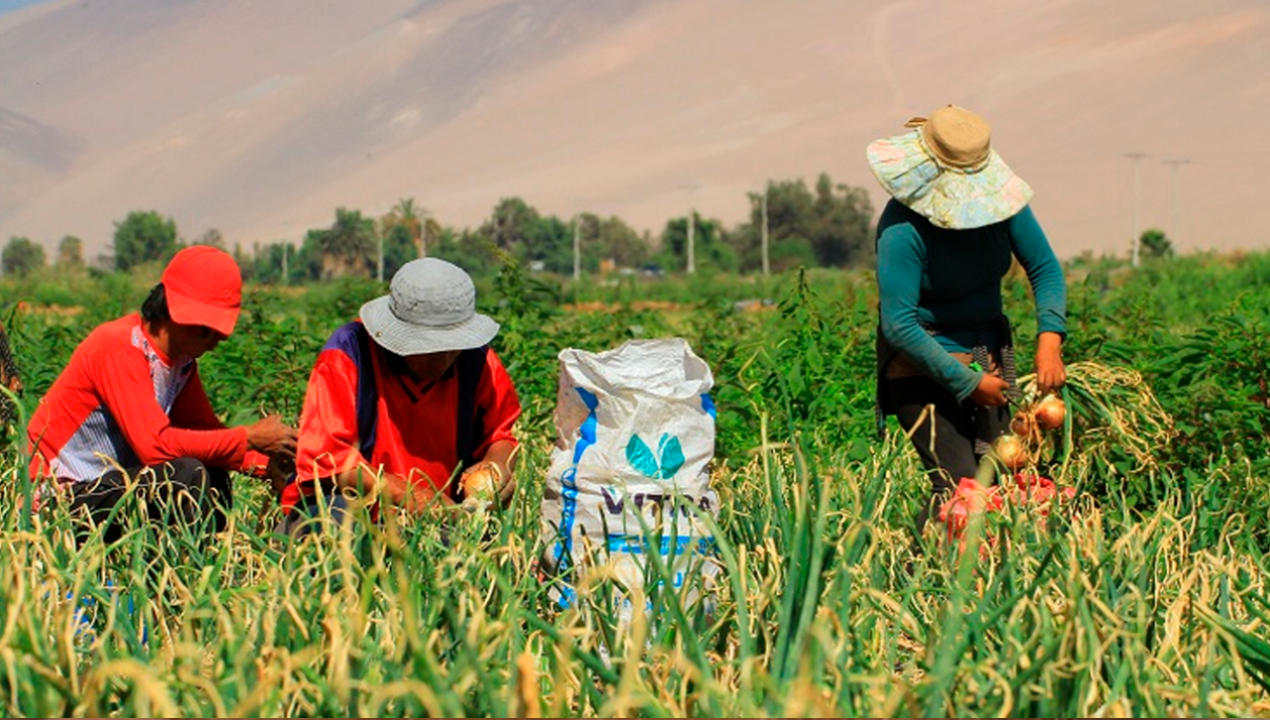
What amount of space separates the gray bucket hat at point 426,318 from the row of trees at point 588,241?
2459 inches

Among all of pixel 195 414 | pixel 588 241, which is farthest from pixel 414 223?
pixel 195 414

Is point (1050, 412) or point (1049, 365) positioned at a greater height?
point (1049, 365)

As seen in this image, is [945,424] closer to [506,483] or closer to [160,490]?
[506,483]

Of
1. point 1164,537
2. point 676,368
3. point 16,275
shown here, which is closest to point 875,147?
point 676,368

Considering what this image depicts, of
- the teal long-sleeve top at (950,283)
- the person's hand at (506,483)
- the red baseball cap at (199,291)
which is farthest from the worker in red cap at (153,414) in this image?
the teal long-sleeve top at (950,283)

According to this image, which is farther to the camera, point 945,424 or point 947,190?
point 945,424

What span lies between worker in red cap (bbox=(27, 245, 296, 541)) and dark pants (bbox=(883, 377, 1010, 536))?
154 centimetres

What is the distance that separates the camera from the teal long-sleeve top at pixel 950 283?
4082 millimetres

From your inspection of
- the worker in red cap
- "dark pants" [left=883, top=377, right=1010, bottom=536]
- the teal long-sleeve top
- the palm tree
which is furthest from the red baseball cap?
the palm tree

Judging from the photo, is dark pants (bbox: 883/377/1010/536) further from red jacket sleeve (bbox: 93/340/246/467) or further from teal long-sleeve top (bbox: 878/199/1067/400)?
red jacket sleeve (bbox: 93/340/246/467)

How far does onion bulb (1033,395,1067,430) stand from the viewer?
13.8ft

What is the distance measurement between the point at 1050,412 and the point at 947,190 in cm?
63

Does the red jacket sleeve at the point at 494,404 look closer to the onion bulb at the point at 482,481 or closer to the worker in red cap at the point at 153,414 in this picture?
the onion bulb at the point at 482,481

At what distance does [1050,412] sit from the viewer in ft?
13.8
